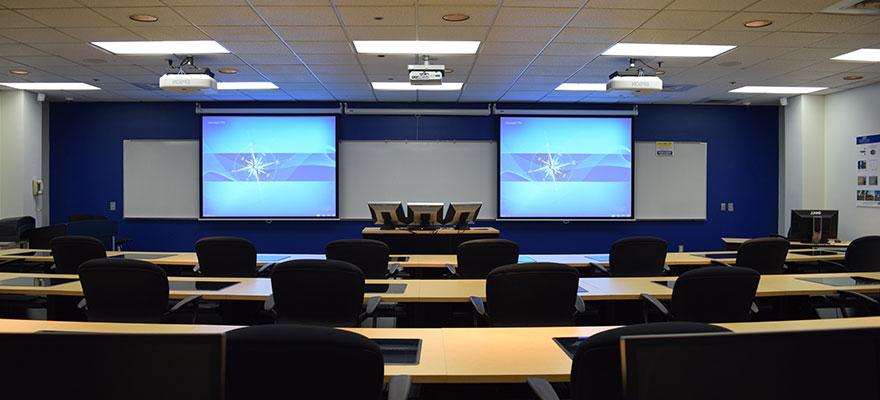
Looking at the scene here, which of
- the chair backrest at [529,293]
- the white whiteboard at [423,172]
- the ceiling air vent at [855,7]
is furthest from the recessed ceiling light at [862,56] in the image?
the chair backrest at [529,293]

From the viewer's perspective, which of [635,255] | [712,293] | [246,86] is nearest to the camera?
[712,293]

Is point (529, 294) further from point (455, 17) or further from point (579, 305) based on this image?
point (455, 17)

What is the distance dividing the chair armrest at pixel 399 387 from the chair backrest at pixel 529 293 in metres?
1.30

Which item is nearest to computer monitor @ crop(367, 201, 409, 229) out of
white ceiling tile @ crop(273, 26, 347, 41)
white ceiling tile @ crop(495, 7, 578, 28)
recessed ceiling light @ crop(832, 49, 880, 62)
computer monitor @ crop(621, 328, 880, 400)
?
white ceiling tile @ crop(273, 26, 347, 41)

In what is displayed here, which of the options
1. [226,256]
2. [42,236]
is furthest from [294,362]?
[42,236]

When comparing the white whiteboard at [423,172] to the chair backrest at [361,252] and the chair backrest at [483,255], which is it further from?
the chair backrest at [361,252]

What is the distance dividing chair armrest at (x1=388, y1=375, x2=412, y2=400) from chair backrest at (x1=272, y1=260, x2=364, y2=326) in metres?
1.28

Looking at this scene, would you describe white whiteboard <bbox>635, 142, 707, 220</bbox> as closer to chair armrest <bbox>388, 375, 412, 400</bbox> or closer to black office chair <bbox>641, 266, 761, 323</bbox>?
black office chair <bbox>641, 266, 761, 323</bbox>

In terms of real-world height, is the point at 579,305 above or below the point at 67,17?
below

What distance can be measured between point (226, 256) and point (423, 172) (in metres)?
5.32

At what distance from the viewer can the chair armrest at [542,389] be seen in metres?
1.60

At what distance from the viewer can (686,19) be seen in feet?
15.9

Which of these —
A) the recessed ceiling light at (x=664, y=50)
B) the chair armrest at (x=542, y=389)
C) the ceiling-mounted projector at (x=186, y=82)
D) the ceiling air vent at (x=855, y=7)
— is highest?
the recessed ceiling light at (x=664, y=50)

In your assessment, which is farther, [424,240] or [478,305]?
[424,240]
